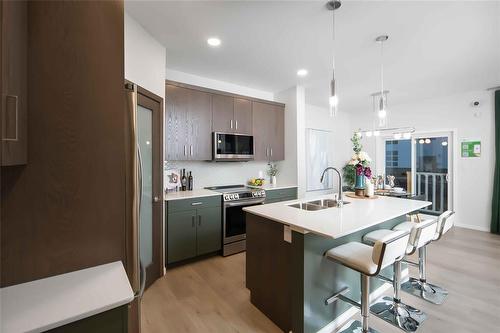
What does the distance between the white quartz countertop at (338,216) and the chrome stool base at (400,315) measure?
856 mm

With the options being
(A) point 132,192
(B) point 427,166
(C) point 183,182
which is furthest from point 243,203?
(B) point 427,166

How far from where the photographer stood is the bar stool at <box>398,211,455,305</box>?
2.17m

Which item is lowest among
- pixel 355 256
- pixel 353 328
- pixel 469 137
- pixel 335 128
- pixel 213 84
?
pixel 353 328

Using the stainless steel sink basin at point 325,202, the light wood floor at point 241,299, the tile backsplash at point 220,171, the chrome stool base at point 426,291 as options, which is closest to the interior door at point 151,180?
the light wood floor at point 241,299

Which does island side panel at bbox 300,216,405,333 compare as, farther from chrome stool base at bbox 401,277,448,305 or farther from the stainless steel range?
the stainless steel range

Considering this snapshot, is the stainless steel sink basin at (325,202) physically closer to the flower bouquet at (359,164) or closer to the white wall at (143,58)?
the flower bouquet at (359,164)

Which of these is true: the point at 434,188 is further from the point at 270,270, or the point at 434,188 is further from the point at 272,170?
the point at 270,270

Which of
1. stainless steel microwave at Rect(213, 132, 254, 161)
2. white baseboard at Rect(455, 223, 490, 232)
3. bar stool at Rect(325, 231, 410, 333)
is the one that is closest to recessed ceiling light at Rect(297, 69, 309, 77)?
stainless steel microwave at Rect(213, 132, 254, 161)

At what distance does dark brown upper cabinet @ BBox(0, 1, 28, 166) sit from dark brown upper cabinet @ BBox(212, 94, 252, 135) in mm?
2651

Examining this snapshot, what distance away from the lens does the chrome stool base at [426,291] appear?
2.31 m

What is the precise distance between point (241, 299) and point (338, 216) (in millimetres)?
1300

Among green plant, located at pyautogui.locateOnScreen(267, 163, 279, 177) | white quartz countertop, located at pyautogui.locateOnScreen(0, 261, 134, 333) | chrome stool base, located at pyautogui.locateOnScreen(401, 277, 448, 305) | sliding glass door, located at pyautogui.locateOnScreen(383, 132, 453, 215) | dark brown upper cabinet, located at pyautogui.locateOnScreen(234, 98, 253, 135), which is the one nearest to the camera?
white quartz countertop, located at pyautogui.locateOnScreen(0, 261, 134, 333)

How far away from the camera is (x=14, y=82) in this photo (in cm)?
91

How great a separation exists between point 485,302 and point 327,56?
316 centimetres
